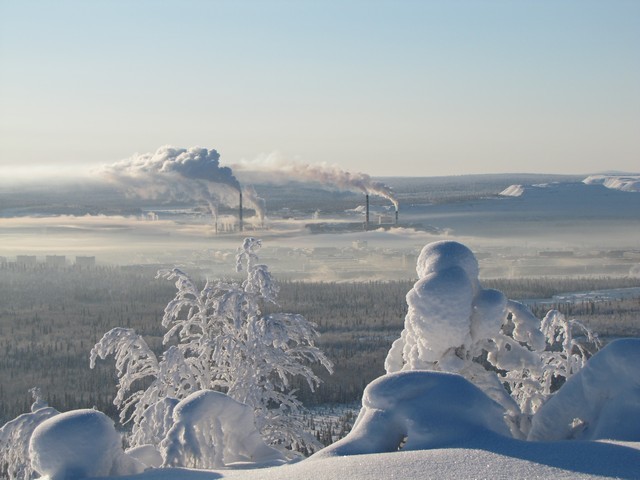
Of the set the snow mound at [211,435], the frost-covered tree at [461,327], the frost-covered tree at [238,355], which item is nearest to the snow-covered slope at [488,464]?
the snow mound at [211,435]

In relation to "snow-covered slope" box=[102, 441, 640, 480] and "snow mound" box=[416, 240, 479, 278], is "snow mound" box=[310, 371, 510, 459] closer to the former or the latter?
"snow-covered slope" box=[102, 441, 640, 480]

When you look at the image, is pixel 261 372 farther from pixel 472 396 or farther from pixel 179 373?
pixel 472 396

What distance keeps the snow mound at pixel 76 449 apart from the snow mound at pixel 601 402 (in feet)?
21.0

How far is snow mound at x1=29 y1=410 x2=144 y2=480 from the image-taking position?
1470 centimetres

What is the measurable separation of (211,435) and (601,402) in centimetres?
605

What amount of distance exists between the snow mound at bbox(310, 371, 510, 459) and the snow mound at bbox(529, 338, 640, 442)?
51.5 inches

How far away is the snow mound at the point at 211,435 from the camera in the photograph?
1630 cm

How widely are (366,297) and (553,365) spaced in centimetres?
17280

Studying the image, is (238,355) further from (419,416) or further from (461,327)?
(419,416)

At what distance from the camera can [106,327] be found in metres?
155

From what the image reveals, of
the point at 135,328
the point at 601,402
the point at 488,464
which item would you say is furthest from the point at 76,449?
the point at 135,328

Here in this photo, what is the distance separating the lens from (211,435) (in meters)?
16.8

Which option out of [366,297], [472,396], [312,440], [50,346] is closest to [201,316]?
[312,440]

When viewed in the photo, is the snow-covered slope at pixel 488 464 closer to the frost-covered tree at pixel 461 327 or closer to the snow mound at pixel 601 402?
the snow mound at pixel 601 402
